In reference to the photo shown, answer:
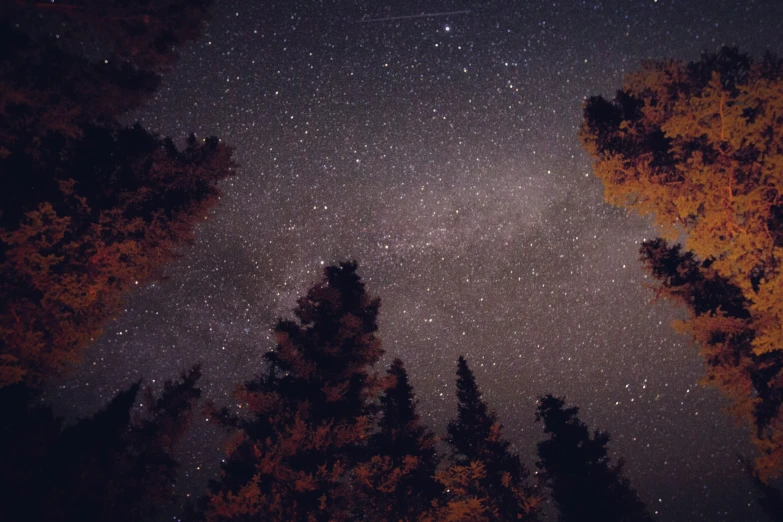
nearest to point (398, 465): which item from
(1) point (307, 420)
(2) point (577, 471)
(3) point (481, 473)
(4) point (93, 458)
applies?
(3) point (481, 473)

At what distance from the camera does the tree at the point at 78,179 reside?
4520 millimetres

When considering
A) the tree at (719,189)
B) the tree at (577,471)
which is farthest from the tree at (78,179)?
the tree at (577,471)

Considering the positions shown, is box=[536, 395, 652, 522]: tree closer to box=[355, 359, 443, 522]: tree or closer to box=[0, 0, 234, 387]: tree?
box=[355, 359, 443, 522]: tree

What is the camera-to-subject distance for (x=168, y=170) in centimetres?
593

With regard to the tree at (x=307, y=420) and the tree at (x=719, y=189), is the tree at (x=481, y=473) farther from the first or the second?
the tree at (x=719, y=189)

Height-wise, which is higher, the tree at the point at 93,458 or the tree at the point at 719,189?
the tree at the point at 719,189

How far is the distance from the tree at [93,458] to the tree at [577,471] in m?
12.3

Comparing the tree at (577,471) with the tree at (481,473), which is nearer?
the tree at (481,473)

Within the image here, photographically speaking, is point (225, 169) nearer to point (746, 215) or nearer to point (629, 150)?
point (629, 150)

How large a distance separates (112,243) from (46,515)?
5418 millimetres

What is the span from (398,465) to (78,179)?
998cm

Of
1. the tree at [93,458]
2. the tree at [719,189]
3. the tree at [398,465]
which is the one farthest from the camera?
the tree at [398,465]

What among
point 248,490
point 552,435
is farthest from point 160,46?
point 552,435

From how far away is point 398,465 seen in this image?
10391mm
